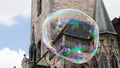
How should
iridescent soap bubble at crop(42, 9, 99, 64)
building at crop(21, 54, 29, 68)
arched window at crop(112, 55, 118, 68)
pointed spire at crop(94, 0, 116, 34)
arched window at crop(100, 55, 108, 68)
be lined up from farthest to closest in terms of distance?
building at crop(21, 54, 29, 68) < pointed spire at crop(94, 0, 116, 34) < arched window at crop(112, 55, 118, 68) < arched window at crop(100, 55, 108, 68) < iridescent soap bubble at crop(42, 9, 99, 64)

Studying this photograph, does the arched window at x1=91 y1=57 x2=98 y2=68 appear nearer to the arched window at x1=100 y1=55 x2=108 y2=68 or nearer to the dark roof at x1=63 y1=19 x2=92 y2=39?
the arched window at x1=100 y1=55 x2=108 y2=68

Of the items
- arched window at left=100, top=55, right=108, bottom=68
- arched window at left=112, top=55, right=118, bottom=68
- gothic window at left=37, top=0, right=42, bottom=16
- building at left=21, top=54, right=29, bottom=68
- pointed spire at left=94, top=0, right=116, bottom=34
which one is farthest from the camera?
building at left=21, top=54, right=29, bottom=68

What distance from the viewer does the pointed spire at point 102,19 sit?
2197cm

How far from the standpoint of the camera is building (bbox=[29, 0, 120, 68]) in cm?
2059

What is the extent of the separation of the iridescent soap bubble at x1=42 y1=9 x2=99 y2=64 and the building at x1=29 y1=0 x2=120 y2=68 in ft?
3.35

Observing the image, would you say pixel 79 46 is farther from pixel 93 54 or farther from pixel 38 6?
pixel 38 6

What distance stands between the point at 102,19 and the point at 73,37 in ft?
9.29

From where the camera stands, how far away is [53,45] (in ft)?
64.4

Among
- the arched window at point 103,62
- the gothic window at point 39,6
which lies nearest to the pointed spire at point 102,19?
the arched window at point 103,62

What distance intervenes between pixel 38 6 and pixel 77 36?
7.89 m

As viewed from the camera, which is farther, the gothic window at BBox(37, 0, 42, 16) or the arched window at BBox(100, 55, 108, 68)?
the gothic window at BBox(37, 0, 42, 16)

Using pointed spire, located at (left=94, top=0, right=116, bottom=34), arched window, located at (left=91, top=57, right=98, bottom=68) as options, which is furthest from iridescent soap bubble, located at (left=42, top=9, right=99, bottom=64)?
pointed spire, located at (left=94, top=0, right=116, bottom=34)

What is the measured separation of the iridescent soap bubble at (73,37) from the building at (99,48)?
1020 mm

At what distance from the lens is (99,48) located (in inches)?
825
